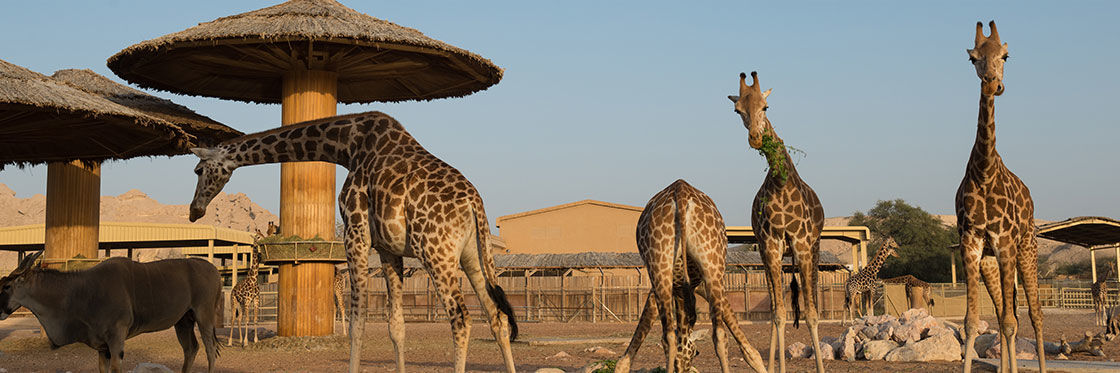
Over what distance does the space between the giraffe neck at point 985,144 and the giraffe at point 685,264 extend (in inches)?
112

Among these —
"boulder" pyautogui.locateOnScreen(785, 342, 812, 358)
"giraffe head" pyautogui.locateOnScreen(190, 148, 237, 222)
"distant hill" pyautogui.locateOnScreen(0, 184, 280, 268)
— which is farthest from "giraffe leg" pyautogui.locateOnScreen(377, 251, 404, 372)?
"distant hill" pyautogui.locateOnScreen(0, 184, 280, 268)

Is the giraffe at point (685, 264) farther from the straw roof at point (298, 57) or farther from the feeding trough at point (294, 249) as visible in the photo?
the feeding trough at point (294, 249)

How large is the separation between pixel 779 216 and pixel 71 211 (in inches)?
672

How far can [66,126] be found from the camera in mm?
16859

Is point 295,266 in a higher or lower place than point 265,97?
lower

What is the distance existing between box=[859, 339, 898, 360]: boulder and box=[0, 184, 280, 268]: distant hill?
80378mm

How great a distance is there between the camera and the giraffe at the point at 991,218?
31.9 ft

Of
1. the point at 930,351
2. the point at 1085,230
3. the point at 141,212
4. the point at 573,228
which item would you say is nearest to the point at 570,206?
the point at 573,228

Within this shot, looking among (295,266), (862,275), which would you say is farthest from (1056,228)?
(295,266)

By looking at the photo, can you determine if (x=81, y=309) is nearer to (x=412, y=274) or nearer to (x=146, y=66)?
(x=146, y=66)

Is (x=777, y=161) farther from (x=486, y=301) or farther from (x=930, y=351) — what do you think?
(x=930, y=351)

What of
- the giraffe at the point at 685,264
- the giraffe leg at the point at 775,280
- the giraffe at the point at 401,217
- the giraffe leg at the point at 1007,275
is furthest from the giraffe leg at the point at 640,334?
the giraffe leg at the point at 1007,275

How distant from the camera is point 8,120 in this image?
15812 mm

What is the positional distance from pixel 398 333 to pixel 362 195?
4.50 ft
